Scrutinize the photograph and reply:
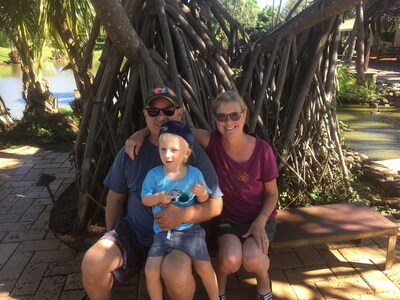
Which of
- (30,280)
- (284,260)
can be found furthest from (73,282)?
(284,260)

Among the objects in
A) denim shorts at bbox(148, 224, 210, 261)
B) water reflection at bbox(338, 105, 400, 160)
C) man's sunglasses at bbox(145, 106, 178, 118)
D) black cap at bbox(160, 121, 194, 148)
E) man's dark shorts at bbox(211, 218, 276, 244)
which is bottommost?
water reflection at bbox(338, 105, 400, 160)

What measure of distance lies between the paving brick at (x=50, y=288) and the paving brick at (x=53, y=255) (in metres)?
0.27

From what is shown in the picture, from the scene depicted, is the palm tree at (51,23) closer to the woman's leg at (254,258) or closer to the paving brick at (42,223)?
the paving brick at (42,223)

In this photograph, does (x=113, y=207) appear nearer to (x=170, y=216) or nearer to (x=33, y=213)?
(x=170, y=216)

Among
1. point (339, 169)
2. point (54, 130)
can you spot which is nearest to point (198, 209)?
point (339, 169)

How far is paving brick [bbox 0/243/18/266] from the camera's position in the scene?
303cm

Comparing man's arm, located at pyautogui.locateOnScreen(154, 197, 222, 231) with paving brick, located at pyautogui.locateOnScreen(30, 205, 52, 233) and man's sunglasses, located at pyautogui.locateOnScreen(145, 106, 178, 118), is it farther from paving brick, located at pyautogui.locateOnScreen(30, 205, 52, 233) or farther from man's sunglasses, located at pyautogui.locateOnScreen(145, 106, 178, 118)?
paving brick, located at pyautogui.locateOnScreen(30, 205, 52, 233)

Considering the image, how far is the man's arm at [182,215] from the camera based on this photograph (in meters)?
2.10

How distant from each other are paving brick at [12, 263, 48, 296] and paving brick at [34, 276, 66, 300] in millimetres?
42

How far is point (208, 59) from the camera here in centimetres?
343

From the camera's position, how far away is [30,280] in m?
2.73

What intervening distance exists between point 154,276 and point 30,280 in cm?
128

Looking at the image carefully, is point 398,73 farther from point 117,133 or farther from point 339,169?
point 117,133

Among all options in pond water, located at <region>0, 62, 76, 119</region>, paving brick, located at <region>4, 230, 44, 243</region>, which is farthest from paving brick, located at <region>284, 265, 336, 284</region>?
pond water, located at <region>0, 62, 76, 119</region>
